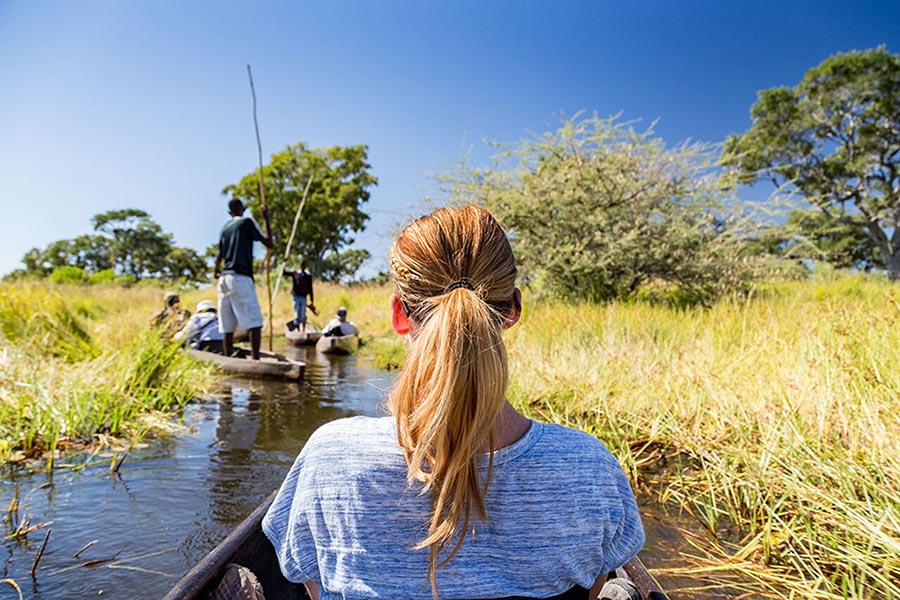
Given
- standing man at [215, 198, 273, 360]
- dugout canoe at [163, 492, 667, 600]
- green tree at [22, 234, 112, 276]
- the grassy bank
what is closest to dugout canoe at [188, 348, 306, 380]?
standing man at [215, 198, 273, 360]

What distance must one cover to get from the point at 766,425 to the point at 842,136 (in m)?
24.1

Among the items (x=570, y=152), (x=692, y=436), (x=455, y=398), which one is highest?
(x=570, y=152)

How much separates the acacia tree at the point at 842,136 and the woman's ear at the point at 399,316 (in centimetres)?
2156

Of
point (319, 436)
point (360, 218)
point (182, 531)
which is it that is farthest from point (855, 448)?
point (360, 218)

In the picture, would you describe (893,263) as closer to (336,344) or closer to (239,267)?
(336,344)

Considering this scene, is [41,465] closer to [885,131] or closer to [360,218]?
[885,131]

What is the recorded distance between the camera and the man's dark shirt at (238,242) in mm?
6879

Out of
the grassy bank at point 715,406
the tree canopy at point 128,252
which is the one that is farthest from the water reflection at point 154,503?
the tree canopy at point 128,252

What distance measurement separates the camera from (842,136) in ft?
69.1

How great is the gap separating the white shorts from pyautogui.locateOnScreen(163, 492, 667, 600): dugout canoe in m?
5.32

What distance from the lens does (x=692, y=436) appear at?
3715mm

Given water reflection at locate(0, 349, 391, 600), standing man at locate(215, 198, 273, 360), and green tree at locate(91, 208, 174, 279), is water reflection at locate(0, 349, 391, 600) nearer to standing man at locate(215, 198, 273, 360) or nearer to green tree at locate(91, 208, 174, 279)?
A: standing man at locate(215, 198, 273, 360)

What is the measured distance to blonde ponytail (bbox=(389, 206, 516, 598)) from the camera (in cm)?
104

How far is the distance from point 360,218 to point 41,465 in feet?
96.0
